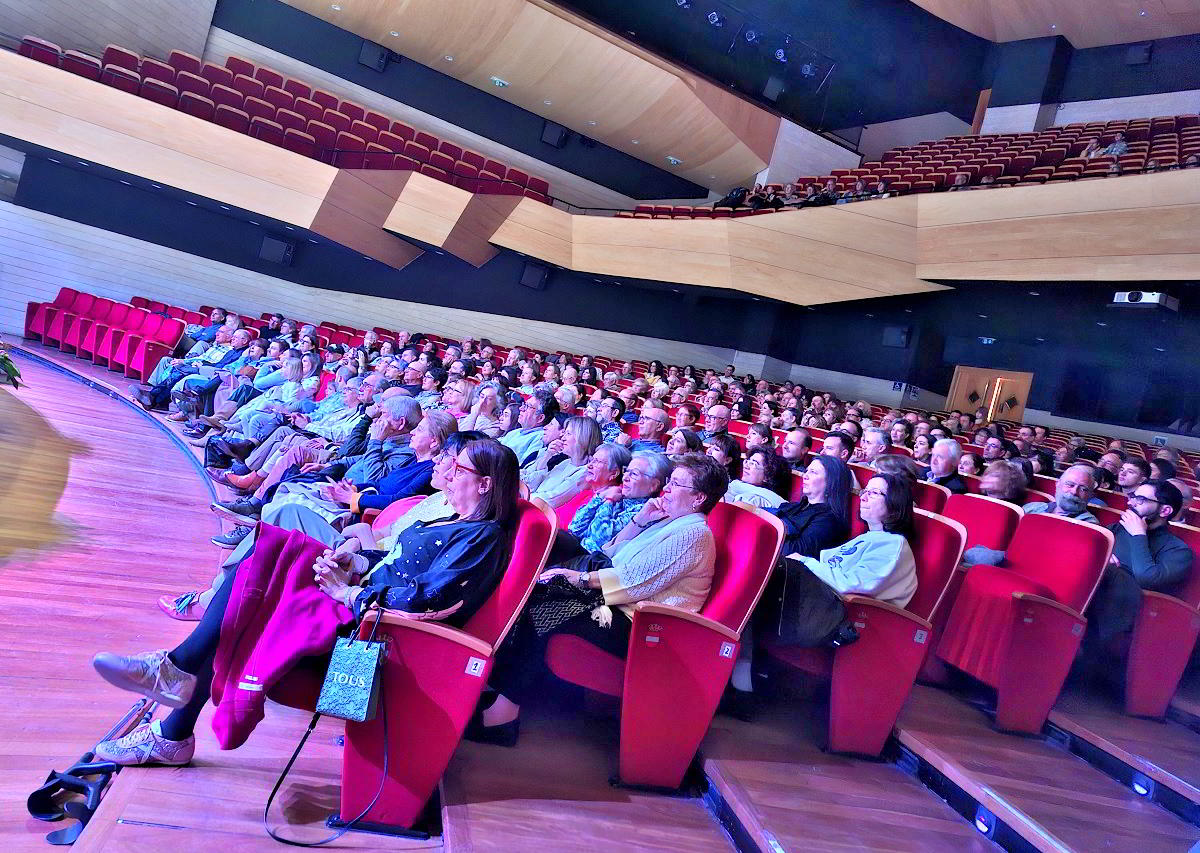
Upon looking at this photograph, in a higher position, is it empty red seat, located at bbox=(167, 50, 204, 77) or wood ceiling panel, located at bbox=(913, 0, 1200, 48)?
wood ceiling panel, located at bbox=(913, 0, 1200, 48)

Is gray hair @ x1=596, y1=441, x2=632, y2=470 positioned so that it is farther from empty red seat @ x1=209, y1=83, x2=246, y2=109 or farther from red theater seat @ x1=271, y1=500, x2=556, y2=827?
empty red seat @ x1=209, y1=83, x2=246, y2=109

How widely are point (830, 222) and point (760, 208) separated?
742 millimetres

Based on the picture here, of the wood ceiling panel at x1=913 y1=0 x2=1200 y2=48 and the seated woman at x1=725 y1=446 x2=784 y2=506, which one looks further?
the wood ceiling panel at x1=913 y1=0 x2=1200 y2=48

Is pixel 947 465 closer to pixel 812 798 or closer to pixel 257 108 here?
pixel 812 798

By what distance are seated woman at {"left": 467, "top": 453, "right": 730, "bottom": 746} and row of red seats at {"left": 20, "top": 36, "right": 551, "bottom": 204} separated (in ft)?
17.6

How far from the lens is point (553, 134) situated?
26.5 ft

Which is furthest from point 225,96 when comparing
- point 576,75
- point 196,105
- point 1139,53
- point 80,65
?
point 1139,53

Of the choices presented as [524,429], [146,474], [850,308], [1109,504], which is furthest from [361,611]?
[850,308]

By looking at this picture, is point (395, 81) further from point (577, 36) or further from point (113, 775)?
point (113, 775)

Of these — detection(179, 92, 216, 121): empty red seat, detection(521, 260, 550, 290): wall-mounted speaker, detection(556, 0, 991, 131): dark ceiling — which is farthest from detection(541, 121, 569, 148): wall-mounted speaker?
detection(179, 92, 216, 121): empty red seat

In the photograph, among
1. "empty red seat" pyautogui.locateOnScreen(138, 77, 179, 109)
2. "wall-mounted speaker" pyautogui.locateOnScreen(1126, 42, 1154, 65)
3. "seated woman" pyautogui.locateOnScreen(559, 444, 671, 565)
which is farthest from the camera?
"wall-mounted speaker" pyautogui.locateOnScreen(1126, 42, 1154, 65)

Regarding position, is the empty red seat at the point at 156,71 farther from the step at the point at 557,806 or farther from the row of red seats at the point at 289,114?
the step at the point at 557,806

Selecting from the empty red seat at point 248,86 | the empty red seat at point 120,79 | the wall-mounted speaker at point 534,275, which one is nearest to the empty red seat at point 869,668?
the empty red seat at point 120,79

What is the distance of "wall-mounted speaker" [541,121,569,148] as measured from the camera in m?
8.05
